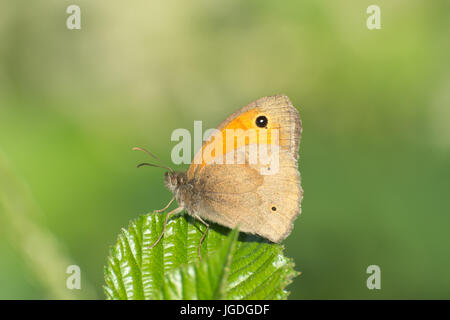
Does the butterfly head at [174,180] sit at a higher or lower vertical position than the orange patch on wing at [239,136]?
lower

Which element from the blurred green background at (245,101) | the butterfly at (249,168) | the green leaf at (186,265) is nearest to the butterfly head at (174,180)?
the butterfly at (249,168)

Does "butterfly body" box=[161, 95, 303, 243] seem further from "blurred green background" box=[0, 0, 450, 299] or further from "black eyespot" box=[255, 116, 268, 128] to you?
"blurred green background" box=[0, 0, 450, 299]

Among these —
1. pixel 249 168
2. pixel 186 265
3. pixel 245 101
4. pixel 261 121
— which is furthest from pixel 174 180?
pixel 245 101

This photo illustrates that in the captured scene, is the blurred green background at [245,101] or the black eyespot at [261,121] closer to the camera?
the black eyespot at [261,121]

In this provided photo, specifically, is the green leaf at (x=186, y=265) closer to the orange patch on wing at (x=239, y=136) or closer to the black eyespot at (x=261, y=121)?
the orange patch on wing at (x=239, y=136)

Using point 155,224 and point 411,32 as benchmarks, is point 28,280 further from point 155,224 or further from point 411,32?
point 411,32

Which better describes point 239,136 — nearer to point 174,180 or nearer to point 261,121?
point 261,121

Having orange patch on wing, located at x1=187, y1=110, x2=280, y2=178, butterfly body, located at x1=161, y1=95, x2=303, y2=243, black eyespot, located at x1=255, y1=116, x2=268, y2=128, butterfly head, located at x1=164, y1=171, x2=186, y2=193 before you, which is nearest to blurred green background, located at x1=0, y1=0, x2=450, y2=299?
butterfly head, located at x1=164, y1=171, x2=186, y2=193
